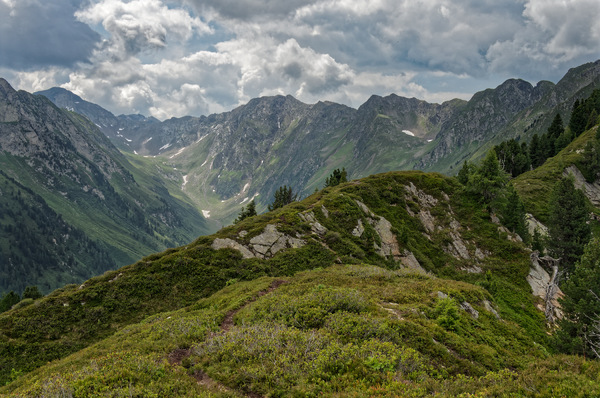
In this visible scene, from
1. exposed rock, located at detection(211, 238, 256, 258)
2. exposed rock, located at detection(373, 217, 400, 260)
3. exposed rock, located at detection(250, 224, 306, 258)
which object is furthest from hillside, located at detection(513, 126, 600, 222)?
exposed rock, located at detection(211, 238, 256, 258)

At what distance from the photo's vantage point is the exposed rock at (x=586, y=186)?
7431cm

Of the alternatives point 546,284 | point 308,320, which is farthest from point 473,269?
point 308,320

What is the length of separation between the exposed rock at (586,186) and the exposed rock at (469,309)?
263 feet

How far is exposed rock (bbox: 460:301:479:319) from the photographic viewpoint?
64.9 feet

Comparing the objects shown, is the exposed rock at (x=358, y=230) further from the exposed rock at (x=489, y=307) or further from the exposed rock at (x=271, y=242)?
the exposed rock at (x=489, y=307)

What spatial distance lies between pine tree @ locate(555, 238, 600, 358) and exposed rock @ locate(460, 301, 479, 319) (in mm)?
8848

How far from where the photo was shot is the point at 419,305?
1798 centimetres

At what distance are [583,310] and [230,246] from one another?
35.0m

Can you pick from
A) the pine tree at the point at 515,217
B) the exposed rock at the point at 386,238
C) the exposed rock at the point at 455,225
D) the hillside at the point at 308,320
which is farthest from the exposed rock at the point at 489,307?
the pine tree at the point at 515,217

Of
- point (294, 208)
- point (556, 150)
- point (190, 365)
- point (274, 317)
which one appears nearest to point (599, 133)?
point (556, 150)

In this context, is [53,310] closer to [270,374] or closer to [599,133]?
[270,374]

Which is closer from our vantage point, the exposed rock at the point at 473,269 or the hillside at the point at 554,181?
the exposed rock at the point at 473,269

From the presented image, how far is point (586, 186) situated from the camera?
76500 mm

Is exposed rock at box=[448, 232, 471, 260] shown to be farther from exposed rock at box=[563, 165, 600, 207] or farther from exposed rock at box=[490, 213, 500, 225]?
exposed rock at box=[563, 165, 600, 207]
